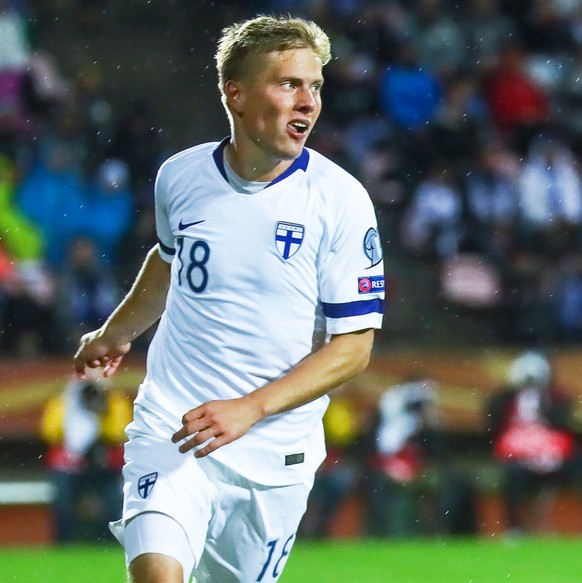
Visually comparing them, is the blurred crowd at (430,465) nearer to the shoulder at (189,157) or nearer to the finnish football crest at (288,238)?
the shoulder at (189,157)

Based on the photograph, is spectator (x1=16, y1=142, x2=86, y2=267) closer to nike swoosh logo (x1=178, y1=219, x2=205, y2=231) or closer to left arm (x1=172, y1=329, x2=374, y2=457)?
nike swoosh logo (x1=178, y1=219, x2=205, y2=231)

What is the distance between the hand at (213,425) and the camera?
4273mm

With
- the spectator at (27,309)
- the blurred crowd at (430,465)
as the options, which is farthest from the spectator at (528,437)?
the spectator at (27,309)

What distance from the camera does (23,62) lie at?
1527 cm

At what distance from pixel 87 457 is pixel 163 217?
25.0 ft

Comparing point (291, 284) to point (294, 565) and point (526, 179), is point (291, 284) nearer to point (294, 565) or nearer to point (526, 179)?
point (294, 565)

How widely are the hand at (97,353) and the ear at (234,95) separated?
1.04 m

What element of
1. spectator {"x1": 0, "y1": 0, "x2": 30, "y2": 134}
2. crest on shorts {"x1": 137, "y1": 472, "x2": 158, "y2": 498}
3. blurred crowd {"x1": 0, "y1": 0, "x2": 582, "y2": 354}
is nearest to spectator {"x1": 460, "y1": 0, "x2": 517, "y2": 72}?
blurred crowd {"x1": 0, "y1": 0, "x2": 582, "y2": 354}

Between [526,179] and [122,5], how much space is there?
548 cm

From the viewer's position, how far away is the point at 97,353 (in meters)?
5.35

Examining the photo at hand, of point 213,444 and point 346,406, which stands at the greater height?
point 213,444

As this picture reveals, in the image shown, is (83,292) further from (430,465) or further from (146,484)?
(146,484)

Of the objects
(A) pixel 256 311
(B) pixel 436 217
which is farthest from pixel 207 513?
(B) pixel 436 217

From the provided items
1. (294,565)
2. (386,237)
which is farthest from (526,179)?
(294,565)
